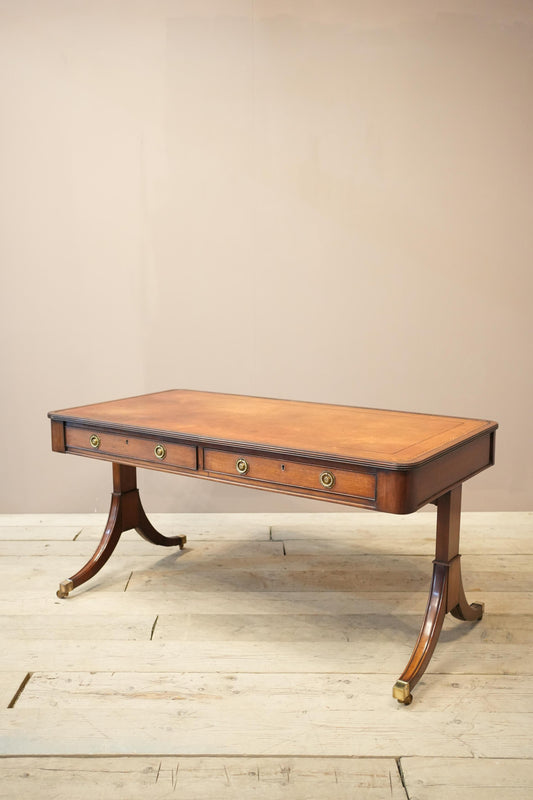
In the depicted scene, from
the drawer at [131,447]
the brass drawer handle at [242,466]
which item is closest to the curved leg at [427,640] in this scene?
the brass drawer handle at [242,466]

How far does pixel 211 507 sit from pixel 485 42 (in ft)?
8.89

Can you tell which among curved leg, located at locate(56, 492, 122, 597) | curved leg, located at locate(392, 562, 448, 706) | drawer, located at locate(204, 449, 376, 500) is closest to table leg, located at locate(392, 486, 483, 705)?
curved leg, located at locate(392, 562, 448, 706)

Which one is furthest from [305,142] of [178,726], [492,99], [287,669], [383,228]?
[178,726]

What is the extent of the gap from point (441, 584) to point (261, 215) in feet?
7.15

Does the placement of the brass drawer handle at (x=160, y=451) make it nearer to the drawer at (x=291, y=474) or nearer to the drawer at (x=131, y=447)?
the drawer at (x=131, y=447)

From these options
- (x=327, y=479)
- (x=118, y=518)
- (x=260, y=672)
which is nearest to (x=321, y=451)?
(x=327, y=479)

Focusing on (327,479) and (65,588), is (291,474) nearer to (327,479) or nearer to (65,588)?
(327,479)

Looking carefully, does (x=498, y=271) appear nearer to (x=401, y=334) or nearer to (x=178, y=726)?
(x=401, y=334)

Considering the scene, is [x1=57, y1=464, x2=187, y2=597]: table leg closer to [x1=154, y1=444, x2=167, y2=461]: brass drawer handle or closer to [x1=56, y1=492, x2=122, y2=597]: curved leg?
[x1=56, y1=492, x2=122, y2=597]: curved leg

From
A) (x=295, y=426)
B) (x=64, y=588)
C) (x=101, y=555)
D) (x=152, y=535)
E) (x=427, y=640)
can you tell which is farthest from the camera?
(x=152, y=535)

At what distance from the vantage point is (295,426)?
8.25 feet

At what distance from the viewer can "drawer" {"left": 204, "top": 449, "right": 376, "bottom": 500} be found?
210 cm

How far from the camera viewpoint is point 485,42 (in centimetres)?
371

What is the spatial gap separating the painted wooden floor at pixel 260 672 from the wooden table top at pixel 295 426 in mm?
727
